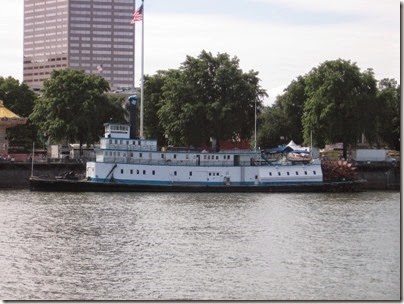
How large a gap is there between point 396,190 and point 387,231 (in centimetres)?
4204

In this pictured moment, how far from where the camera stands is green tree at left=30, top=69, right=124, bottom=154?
95.8 metres

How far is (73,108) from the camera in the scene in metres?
97.1

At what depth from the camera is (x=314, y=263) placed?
35844 millimetres

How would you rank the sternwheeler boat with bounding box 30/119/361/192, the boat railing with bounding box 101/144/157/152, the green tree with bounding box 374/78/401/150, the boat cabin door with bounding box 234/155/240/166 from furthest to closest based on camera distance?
the green tree with bounding box 374/78/401/150, the boat cabin door with bounding box 234/155/240/166, the boat railing with bounding box 101/144/157/152, the sternwheeler boat with bounding box 30/119/361/192

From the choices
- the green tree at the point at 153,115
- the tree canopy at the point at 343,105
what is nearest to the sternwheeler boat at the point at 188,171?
the tree canopy at the point at 343,105

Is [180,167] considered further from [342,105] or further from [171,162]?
[342,105]

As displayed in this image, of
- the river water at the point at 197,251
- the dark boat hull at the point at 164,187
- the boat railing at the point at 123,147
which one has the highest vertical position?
the boat railing at the point at 123,147

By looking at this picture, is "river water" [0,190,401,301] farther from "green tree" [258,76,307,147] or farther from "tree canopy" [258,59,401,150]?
"green tree" [258,76,307,147]

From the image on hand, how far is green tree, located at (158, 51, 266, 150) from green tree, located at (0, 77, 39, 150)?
18.5 metres

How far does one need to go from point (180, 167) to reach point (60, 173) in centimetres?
1364

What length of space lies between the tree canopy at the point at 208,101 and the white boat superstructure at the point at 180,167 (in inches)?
445

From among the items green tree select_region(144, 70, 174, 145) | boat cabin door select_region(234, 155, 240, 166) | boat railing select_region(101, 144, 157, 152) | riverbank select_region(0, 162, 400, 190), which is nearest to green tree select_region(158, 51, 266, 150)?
green tree select_region(144, 70, 174, 145)

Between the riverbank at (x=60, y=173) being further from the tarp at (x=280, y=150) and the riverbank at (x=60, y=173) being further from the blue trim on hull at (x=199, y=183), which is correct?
the blue trim on hull at (x=199, y=183)

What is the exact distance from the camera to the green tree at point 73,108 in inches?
3770
